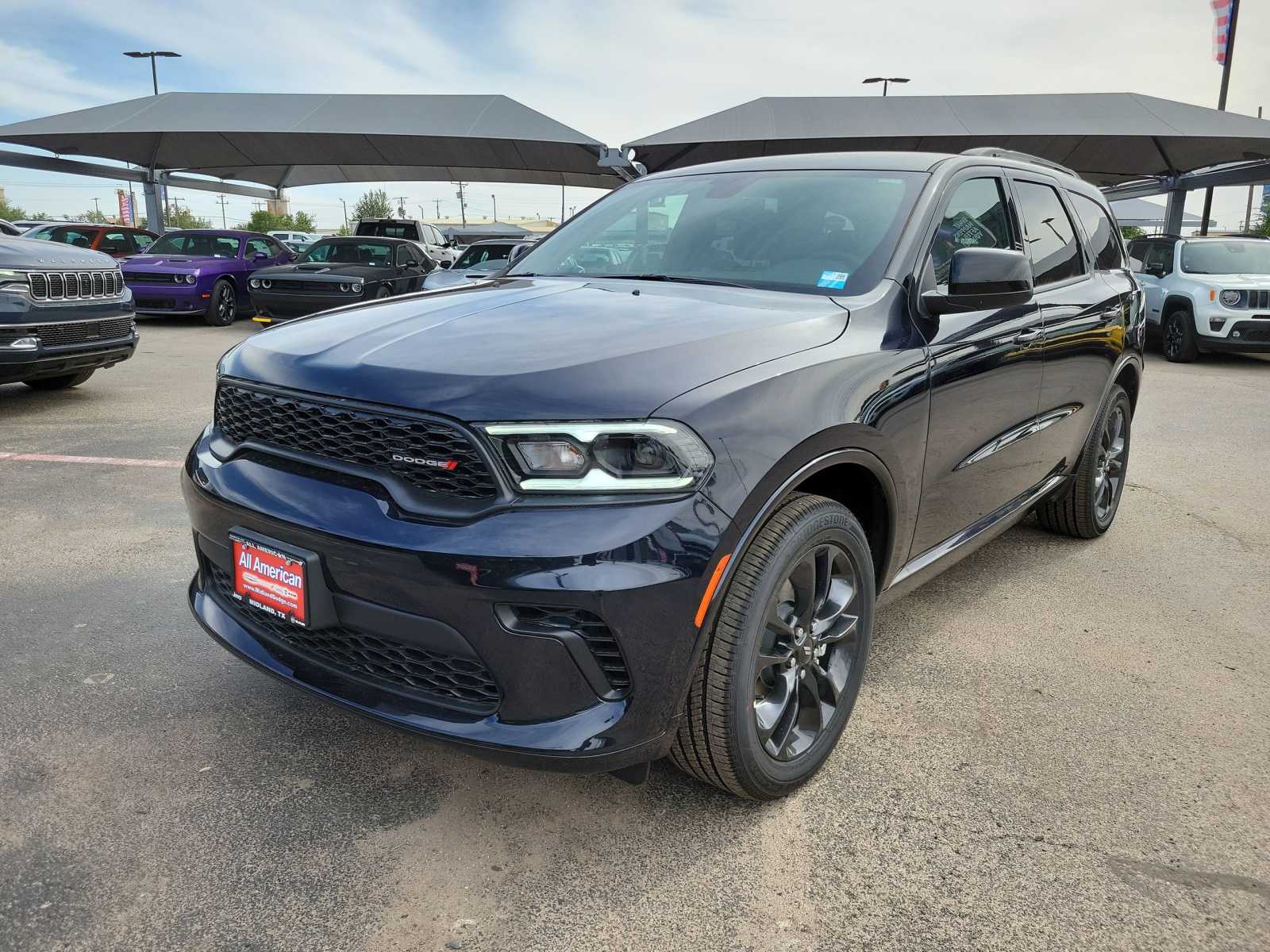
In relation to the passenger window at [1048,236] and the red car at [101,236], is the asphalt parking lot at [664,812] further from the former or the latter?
the red car at [101,236]

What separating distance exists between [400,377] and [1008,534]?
3544 millimetres

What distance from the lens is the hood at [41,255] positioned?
6.34 m

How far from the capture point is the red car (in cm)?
1515

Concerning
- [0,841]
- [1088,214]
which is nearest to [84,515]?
[0,841]

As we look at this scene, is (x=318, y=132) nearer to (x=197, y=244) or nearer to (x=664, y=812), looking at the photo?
(x=197, y=244)

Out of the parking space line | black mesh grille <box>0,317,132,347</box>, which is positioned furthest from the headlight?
black mesh grille <box>0,317,132,347</box>

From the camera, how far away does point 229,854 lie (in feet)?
6.85

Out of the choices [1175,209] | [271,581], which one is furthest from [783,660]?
[1175,209]

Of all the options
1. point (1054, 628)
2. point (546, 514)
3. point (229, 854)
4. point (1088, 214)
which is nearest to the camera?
point (546, 514)

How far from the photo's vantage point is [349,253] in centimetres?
1358

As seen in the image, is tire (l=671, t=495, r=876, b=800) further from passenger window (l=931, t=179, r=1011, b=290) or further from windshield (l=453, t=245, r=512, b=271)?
windshield (l=453, t=245, r=512, b=271)

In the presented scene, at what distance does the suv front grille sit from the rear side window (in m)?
6.51

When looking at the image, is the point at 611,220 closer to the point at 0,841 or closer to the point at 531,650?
the point at 531,650

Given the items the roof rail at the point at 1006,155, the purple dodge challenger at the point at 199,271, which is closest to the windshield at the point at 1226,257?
the roof rail at the point at 1006,155
